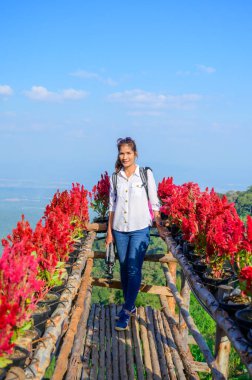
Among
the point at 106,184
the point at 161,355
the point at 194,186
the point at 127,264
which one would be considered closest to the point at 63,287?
the point at 127,264

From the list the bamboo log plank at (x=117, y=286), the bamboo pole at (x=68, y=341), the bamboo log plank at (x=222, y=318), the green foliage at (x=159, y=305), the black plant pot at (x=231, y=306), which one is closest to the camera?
the bamboo log plank at (x=222, y=318)

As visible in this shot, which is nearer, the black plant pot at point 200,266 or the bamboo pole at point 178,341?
the black plant pot at point 200,266

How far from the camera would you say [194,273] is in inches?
190

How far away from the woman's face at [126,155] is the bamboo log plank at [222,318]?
1442 millimetres

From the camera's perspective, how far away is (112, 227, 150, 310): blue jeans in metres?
5.71

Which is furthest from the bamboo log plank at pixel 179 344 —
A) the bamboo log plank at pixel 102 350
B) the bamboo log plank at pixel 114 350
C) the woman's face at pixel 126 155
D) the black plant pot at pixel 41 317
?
the woman's face at pixel 126 155

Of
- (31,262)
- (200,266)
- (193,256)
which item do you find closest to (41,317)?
(31,262)

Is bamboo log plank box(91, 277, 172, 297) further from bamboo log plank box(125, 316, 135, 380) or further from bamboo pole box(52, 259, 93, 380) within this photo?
bamboo pole box(52, 259, 93, 380)

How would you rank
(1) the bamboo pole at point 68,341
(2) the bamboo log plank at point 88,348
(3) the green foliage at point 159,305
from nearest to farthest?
(1) the bamboo pole at point 68,341
(2) the bamboo log plank at point 88,348
(3) the green foliage at point 159,305

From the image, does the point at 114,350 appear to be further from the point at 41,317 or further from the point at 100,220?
the point at 41,317

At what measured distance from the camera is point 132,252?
5.71m

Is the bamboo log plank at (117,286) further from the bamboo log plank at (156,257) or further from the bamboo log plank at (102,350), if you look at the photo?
the bamboo log plank at (102,350)

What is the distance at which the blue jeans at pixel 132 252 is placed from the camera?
5707 mm

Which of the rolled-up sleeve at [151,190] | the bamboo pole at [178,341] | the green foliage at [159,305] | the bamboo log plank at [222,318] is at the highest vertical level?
the rolled-up sleeve at [151,190]
